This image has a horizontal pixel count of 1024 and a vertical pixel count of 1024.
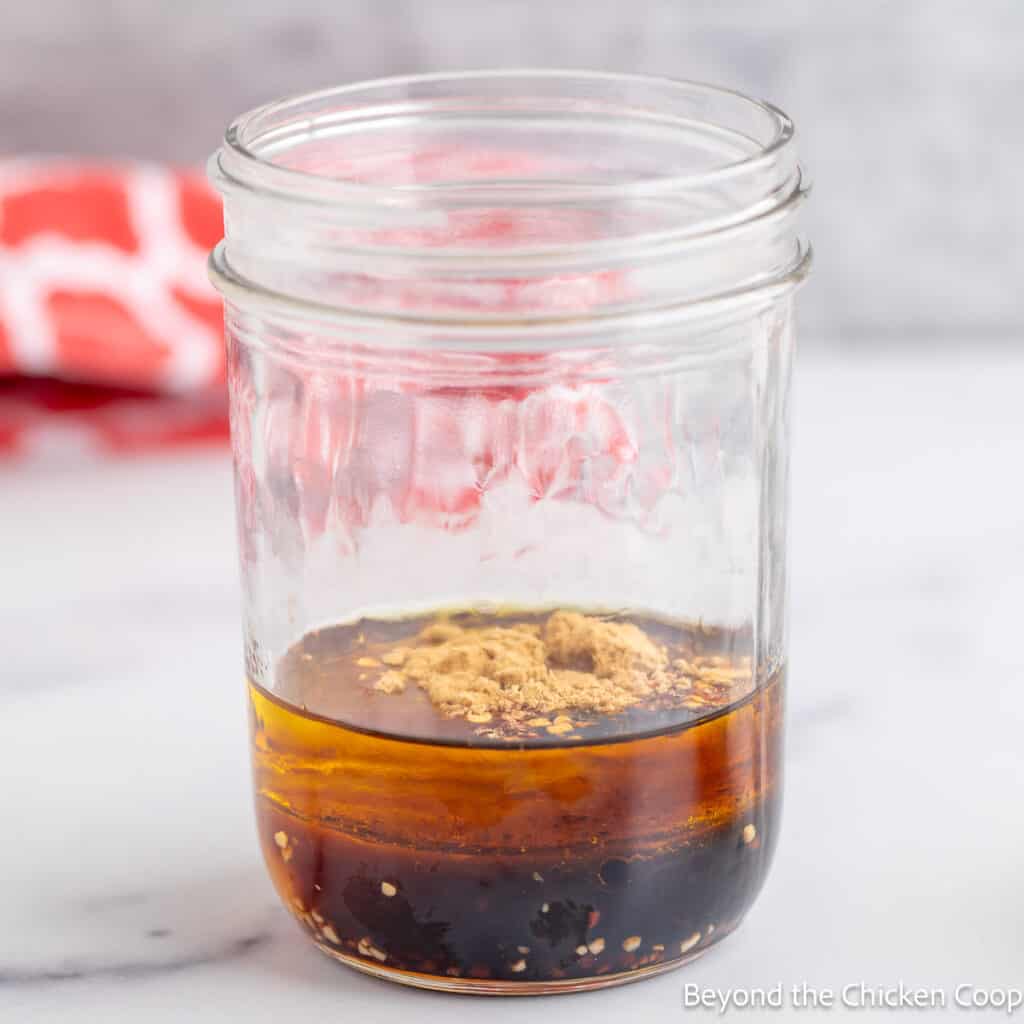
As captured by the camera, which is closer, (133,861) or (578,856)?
(578,856)

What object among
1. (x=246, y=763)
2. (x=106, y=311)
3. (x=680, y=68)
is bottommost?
(x=246, y=763)

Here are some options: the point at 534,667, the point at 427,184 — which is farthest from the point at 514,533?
the point at 427,184

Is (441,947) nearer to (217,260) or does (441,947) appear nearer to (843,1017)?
(843,1017)

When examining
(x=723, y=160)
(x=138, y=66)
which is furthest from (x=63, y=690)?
(x=138, y=66)

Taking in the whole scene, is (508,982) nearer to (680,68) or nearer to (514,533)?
(514,533)

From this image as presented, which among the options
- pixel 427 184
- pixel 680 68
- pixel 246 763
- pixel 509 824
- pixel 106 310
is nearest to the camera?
pixel 509 824

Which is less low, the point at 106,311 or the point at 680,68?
the point at 680,68

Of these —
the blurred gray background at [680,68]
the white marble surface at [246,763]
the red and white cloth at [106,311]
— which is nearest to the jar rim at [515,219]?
the white marble surface at [246,763]
